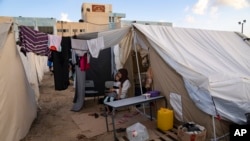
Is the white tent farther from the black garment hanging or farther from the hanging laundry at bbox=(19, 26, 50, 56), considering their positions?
the black garment hanging

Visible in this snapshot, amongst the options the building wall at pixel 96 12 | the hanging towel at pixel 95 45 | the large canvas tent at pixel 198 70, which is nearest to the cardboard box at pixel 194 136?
the large canvas tent at pixel 198 70

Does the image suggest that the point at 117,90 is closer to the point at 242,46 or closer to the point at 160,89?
the point at 160,89

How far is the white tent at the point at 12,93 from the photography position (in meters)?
3.57

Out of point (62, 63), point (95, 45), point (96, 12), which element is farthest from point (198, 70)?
point (96, 12)

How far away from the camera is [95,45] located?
5023mm

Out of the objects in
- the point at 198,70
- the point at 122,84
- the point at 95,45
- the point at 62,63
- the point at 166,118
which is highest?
the point at 95,45

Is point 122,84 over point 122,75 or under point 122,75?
under

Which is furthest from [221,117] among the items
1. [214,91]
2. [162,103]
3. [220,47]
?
[220,47]

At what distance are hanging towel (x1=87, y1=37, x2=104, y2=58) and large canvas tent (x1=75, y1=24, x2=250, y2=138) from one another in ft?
0.53

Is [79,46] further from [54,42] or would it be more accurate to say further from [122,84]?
[122,84]

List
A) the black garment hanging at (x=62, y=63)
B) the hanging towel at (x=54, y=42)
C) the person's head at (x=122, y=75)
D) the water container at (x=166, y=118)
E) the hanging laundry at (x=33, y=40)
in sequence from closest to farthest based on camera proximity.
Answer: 1. the water container at (x=166, y=118)
2. the hanging laundry at (x=33, y=40)
3. the hanging towel at (x=54, y=42)
4. the black garment hanging at (x=62, y=63)
5. the person's head at (x=122, y=75)

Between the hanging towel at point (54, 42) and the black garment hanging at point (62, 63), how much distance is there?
0.22 m

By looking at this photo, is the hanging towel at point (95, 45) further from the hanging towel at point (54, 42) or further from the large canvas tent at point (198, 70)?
the hanging towel at point (54, 42)

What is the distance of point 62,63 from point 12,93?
1.56 m
